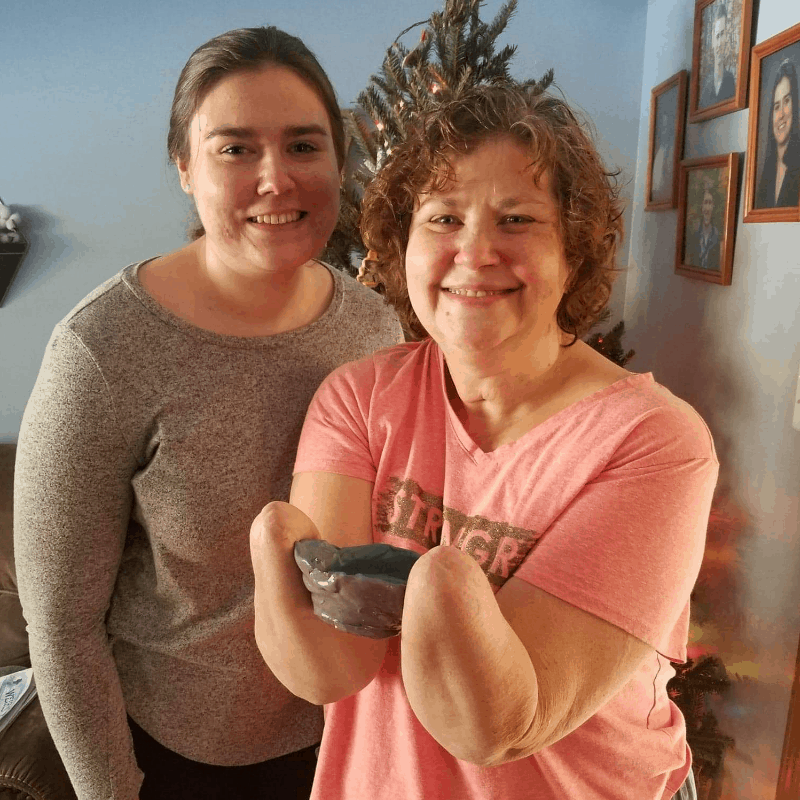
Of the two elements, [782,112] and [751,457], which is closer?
[782,112]

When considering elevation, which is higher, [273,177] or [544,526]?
[273,177]

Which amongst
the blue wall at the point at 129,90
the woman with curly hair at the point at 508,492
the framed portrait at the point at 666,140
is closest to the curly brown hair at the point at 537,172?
the woman with curly hair at the point at 508,492

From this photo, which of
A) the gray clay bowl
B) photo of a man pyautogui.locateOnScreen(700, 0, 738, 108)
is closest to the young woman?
the gray clay bowl

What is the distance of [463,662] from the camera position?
54 centimetres

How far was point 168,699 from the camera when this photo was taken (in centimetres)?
109

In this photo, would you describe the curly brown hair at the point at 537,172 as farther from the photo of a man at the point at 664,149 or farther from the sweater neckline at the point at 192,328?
the photo of a man at the point at 664,149

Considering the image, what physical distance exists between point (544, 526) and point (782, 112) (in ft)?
4.34

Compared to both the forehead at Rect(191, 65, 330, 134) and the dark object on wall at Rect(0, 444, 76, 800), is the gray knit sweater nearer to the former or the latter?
the forehead at Rect(191, 65, 330, 134)

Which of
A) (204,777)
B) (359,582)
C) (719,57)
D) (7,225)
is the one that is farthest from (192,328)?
(7,225)

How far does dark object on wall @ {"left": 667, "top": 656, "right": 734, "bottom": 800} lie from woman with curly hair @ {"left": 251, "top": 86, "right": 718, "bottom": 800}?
957 millimetres

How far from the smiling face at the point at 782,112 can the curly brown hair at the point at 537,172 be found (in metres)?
0.88

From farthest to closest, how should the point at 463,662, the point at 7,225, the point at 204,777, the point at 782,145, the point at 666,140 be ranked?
the point at 7,225 < the point at 666,140 < the point at 782,145 < the point at 204,777 < the point at 463,662

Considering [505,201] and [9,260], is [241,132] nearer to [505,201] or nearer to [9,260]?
[505,201]

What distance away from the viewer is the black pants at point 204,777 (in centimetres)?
112
